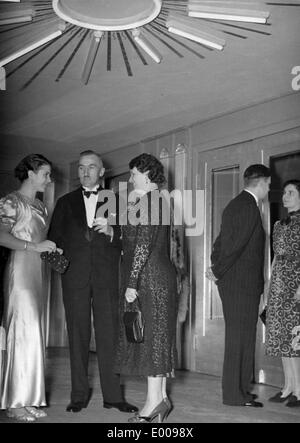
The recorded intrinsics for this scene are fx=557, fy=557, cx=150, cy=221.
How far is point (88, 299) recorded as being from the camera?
2.79 meters

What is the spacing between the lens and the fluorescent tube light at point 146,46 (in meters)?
3.01

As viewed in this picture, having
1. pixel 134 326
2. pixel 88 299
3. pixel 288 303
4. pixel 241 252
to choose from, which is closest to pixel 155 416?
pixel 134 326

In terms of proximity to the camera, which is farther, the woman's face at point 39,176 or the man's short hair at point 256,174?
the man's short hair at point 256,174

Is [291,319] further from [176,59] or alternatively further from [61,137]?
[61,137]

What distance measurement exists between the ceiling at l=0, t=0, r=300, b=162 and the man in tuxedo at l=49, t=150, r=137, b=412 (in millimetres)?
936

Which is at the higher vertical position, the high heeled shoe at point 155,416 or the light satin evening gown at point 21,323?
the light satin evening gown at point 21,323

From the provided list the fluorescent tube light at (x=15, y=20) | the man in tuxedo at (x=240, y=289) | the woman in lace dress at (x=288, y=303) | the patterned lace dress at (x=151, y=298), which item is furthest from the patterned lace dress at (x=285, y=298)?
the fluorescent tube light at (x=15, y=20)

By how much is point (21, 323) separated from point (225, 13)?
1.76 metres

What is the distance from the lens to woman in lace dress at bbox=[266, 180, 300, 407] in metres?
3.12

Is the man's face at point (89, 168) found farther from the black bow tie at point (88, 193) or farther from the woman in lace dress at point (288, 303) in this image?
the woman in lace dress at point (288, 303)

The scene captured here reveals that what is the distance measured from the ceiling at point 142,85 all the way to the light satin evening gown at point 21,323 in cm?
112

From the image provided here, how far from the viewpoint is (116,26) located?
9.42 feet
